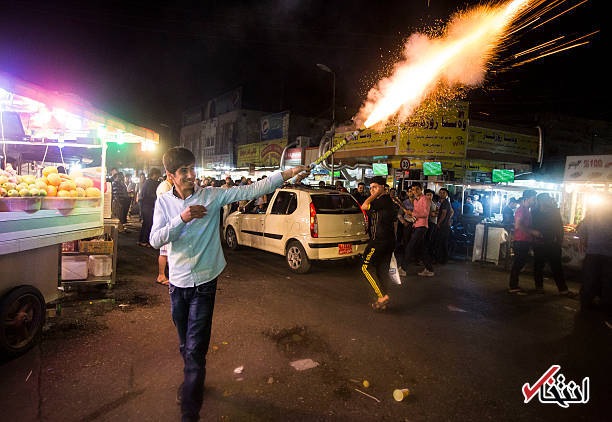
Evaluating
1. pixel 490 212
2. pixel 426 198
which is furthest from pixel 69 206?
pixel 490 212

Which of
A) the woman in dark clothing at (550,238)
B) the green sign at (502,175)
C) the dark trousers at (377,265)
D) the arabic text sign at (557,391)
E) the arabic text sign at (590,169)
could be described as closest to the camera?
the arabic text sign at (557,391)

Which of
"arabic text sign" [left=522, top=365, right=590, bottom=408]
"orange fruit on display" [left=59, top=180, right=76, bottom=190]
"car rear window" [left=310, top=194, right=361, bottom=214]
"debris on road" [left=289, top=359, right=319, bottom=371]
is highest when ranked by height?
"orange fruit on display" [left=59, top=180, right=76, bottom=190]

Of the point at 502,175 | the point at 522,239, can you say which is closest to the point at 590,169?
the point at 502,175

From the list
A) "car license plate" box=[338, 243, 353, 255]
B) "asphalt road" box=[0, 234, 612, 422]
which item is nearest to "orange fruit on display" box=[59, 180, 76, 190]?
"asphalt road" box=[0, 234, 612, 422]

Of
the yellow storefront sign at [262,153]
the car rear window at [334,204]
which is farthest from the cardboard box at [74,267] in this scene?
the yellow storefront sign at [262,153]

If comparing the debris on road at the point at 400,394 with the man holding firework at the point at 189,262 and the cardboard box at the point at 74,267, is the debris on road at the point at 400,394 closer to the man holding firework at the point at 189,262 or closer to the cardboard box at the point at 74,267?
the man holding firework at the point at 189,262

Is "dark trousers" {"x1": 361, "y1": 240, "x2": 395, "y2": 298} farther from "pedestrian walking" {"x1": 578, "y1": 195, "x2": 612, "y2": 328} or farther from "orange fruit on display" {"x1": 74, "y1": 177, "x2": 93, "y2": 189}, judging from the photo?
"orange fruit on display" {"x1": 74, "y1": 177, "x2": 93, "y2": 189}

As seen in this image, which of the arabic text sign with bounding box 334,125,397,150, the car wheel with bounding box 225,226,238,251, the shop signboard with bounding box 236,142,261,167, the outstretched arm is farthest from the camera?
the shop signboard with bounding box 236,142,261,167

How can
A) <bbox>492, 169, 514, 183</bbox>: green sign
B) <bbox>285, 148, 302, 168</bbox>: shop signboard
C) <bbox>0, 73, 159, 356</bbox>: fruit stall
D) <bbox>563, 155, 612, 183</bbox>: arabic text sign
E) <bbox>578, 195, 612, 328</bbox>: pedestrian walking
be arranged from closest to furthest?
<bbox>0, 73, 159, 356</bbox>: fruit stall
<bbox>578, 195, 612, 328</bbox>: pedestrian walking
<bbox>563, 155, 612, 183</bbox>: arabic text sign
<bbox>492, 169, 514, 183</bbox>: green sign
<bbox>285, 148, 302, 168</bbox>: shop signboard

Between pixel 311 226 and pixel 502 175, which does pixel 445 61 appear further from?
pixel 502 175

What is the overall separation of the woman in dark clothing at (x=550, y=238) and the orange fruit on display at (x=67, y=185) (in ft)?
25.8

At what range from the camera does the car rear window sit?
750cm

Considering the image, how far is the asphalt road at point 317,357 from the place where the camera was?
120 inches

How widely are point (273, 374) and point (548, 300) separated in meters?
5.62
